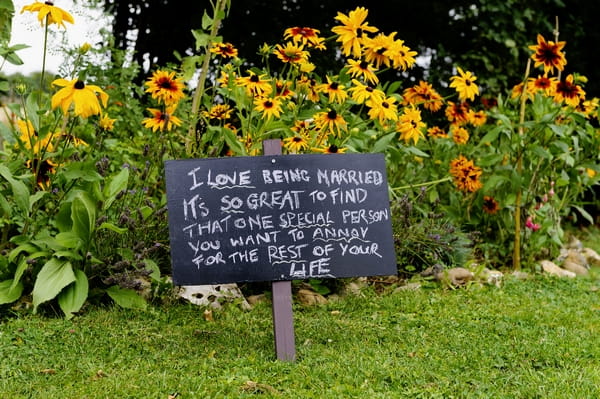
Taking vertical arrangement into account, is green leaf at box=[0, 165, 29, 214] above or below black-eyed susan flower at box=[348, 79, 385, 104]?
below

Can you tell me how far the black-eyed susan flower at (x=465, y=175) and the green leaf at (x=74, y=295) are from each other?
2.53 meters

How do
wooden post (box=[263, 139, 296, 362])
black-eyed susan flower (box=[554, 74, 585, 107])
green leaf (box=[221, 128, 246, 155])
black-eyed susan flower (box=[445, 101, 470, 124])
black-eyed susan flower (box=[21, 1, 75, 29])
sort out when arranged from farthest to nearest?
black-eyed susan flower (box=[445, 101, 470, 124])
black-eyed susan flower (box=[554, 74, 585, 107])
green leaf (box=[221, 128, 246, 155])
black-eyed susan flower (box=[21, 1, 75, 29])
wooden post (box=[263, 139, 296, 362])

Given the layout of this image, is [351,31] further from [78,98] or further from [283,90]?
[78,98]

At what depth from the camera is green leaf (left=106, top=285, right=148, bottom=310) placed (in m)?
3.46

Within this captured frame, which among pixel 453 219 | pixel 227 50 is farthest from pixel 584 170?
pixel 227 50

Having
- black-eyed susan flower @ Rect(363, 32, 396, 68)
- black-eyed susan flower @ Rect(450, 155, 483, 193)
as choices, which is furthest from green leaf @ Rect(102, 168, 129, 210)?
black-eyed susan flower @ Rect(450, 155, 483, 193)

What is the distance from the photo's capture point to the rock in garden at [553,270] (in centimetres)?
481

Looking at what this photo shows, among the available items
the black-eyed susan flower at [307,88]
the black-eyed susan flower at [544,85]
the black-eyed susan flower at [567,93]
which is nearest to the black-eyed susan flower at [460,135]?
the black-eyed susan flower at [544,85]

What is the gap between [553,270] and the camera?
15.9 ft

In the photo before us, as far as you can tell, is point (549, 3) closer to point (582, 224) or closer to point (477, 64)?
point (477, 64)

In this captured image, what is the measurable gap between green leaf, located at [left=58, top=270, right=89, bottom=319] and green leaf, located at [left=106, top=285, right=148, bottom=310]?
7.1 inches

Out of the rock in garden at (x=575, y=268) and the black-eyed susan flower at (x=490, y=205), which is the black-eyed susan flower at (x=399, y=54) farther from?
the rock in garden at (x=575, y=268)

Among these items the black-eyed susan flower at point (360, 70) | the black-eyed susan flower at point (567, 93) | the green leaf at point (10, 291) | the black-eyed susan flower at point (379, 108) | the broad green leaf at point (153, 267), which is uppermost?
the black-eyed susan flower at point (360, 70)

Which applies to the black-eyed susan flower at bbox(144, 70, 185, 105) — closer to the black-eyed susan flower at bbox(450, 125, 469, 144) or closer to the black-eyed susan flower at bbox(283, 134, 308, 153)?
the black-eyed susan flower at bbox(283, 134, 308, 153)
